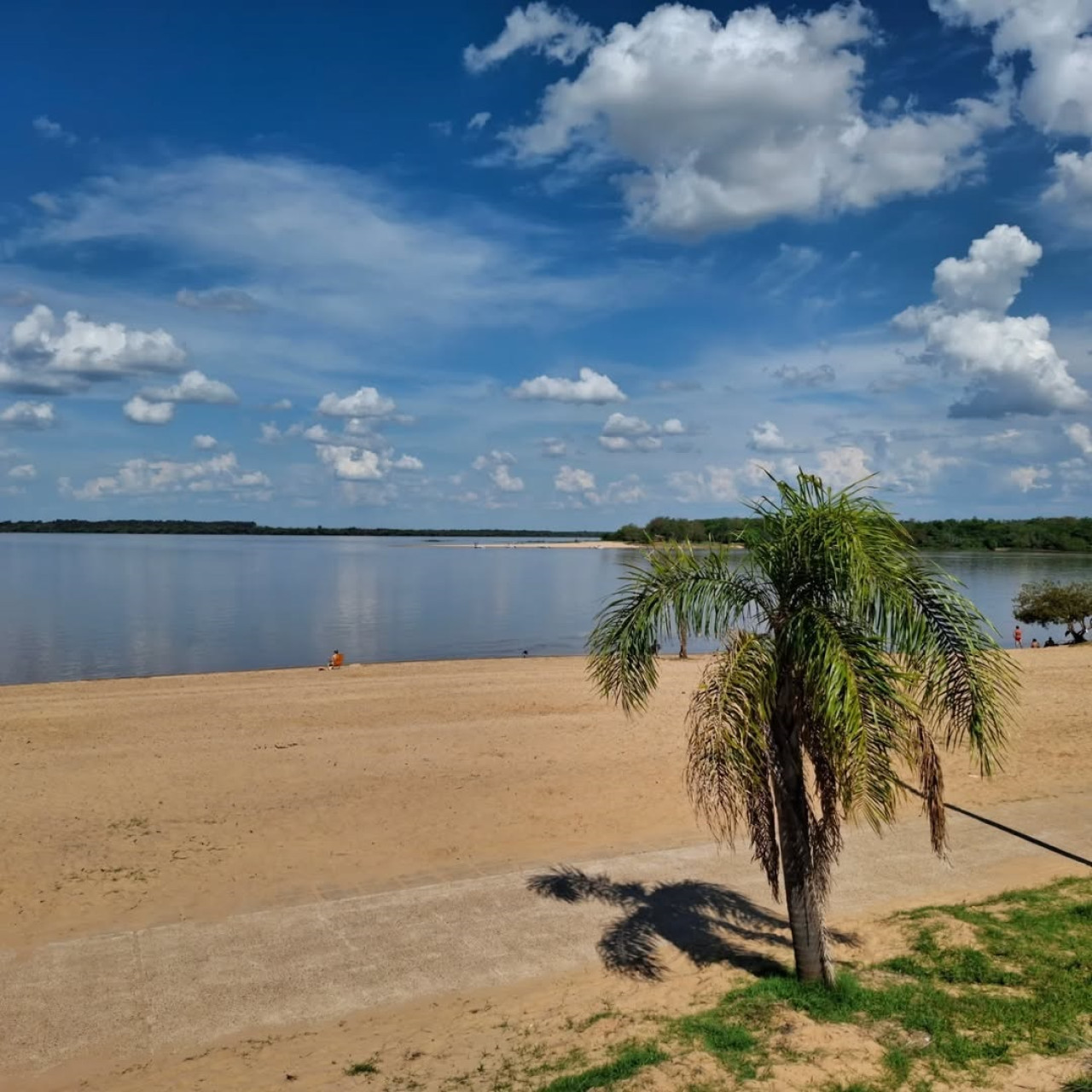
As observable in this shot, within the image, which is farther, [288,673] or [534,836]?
[288,673]

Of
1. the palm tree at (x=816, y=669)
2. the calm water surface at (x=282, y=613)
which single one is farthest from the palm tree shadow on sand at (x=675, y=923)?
the calm water surface at (x=282, y=613)

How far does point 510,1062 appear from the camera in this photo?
7.20 m

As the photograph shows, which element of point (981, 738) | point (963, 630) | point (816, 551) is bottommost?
point (981, 738)

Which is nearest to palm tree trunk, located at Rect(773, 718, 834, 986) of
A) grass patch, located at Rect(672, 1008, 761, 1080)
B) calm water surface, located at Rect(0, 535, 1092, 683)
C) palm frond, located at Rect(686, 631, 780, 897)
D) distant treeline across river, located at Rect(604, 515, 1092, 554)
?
palm frond, located at Rect(686, 631, 780, 897)

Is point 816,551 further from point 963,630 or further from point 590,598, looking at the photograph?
point 590,598

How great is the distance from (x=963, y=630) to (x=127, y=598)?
63.0 m

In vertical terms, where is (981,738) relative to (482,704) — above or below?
above

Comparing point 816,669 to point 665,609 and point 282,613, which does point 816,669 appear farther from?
point 282,613

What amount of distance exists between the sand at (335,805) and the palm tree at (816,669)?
2108 mm

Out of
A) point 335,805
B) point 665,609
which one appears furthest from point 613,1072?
point 335,805

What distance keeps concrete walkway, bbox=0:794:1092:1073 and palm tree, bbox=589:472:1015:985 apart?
9.67 feet

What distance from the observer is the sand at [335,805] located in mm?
8219

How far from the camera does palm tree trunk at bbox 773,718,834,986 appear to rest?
7.83 meters

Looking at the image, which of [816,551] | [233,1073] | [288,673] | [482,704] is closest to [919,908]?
[816,551]
